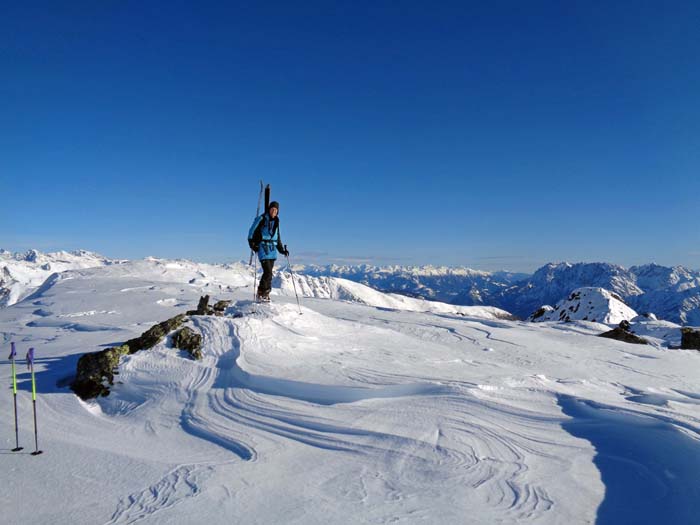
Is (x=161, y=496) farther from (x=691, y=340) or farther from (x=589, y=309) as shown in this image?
(x=589, y=309)

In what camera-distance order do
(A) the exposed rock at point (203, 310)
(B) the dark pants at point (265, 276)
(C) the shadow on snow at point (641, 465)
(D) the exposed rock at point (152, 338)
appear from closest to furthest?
1. (C) the shadow on snow at point (641, 465)
2. (D) the exposed rock at point (152, 338)
3. (A) the exposed rock at point (203, 310)
4. (B) the dark pants at point (265, 276)

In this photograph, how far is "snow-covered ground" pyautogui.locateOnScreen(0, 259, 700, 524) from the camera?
3965 millimetres

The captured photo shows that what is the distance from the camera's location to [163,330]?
941 centimetres

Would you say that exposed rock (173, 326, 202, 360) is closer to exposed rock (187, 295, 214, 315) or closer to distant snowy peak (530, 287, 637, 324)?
exposed rock (187, 295, 214, 315)

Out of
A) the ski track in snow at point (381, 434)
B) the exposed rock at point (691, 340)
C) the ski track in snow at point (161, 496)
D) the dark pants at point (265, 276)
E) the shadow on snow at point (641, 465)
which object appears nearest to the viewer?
the shadow on snow at point (641, 465)

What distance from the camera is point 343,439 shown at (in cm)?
537

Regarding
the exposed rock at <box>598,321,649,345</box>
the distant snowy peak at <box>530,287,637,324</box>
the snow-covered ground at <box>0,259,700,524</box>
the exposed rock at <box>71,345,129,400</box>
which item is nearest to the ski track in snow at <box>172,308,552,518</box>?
the snow-covered ground at <box>0,259,700,524</box>

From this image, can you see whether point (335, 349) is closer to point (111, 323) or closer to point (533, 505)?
point (533, 505)

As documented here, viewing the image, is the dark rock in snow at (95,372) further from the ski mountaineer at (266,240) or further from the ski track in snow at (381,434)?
the ski mountaineer at (266,240)

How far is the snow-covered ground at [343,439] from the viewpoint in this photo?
396cm

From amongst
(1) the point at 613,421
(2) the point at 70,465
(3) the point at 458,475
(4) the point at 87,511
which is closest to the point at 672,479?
(1) the point at 613,421

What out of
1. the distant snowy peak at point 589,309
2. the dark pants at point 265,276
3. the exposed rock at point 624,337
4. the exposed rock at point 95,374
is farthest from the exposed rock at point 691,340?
the distant snowy peak at point 589,309

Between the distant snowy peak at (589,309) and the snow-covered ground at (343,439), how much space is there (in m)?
57.1

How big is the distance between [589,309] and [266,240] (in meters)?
70.1
